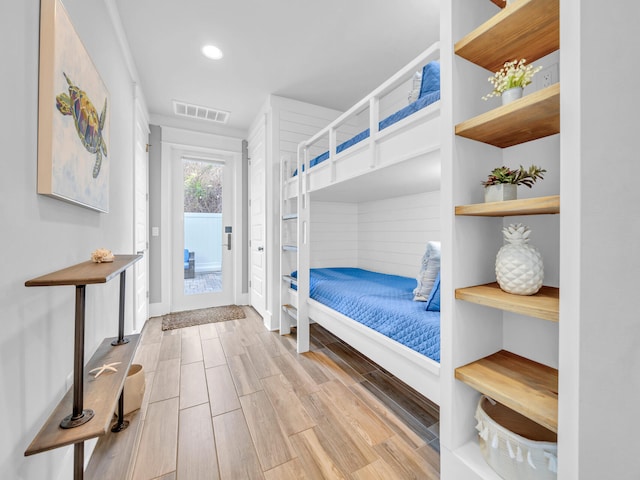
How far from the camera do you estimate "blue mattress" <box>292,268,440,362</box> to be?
1.30m

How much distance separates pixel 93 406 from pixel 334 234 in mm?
2868

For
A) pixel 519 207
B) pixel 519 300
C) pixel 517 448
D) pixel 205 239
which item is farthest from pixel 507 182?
pixel 205 239

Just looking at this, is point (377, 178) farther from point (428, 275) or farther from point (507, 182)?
point (507, 182)

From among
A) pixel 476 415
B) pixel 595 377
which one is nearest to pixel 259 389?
pixel 476 415

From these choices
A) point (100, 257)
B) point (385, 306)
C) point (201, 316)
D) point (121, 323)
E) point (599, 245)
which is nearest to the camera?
point (599, 245)

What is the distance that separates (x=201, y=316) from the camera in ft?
11.3

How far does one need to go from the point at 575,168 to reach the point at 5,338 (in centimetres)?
157

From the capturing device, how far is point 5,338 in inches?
27.6

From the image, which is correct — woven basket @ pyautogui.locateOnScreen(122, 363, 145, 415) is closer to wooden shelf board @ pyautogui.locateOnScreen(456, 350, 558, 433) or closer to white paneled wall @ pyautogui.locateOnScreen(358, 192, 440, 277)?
wooden shelf board @ pyautogui.locateOnScreen(456, 350, 558, 433)

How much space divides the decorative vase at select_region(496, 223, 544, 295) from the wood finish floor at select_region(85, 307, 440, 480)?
3.16ft

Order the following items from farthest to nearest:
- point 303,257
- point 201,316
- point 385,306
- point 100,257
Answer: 1. point 201,316
2. point 303,257
3. point 385,306
4. point 100,257

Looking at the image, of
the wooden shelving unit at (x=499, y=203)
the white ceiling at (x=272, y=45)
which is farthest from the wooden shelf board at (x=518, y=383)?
the white ceiling at (x=272, y=45)

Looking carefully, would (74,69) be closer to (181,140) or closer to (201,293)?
(181,140)

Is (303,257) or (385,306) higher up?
(303,257)
